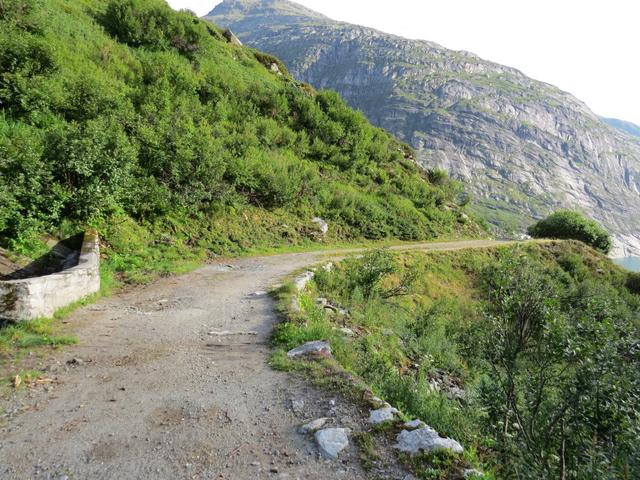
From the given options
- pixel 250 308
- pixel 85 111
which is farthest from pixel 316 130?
pixel 250 308

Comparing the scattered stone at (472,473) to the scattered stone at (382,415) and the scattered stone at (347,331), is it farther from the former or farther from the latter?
the scattered stone at (347,331)

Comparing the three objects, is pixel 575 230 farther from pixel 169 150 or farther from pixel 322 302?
pixel 169 150

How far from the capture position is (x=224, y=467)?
12.6ft

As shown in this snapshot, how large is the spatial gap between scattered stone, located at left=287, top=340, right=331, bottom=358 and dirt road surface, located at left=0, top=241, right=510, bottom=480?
591mm

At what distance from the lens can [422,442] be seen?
417 cm

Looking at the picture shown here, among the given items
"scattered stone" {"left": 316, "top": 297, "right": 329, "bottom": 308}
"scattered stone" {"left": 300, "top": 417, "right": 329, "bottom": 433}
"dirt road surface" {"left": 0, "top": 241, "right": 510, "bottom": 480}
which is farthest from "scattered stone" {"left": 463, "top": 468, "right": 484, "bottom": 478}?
"scattered stone" {"left": 316, "top": 297, "right": 329, "bottom": 308}

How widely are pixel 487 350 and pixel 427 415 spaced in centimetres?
150

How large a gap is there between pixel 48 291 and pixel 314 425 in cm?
652

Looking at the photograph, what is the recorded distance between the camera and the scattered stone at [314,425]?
4520 millimetres

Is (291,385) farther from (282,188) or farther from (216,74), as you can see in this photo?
(216,74)

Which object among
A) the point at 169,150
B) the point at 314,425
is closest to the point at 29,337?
the point at 314,425

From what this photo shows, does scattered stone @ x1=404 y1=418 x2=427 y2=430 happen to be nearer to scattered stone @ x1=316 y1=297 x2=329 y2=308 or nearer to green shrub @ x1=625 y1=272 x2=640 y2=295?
scattered stone @ x1=316 y1=297 x2=329 y2=308

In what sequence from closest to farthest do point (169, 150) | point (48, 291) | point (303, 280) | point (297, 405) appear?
1. point (297, 405)
2. point (48, 291)
3. point (303, 280)
4. point (169, 150)

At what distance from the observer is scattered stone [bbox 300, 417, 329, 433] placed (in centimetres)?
452
